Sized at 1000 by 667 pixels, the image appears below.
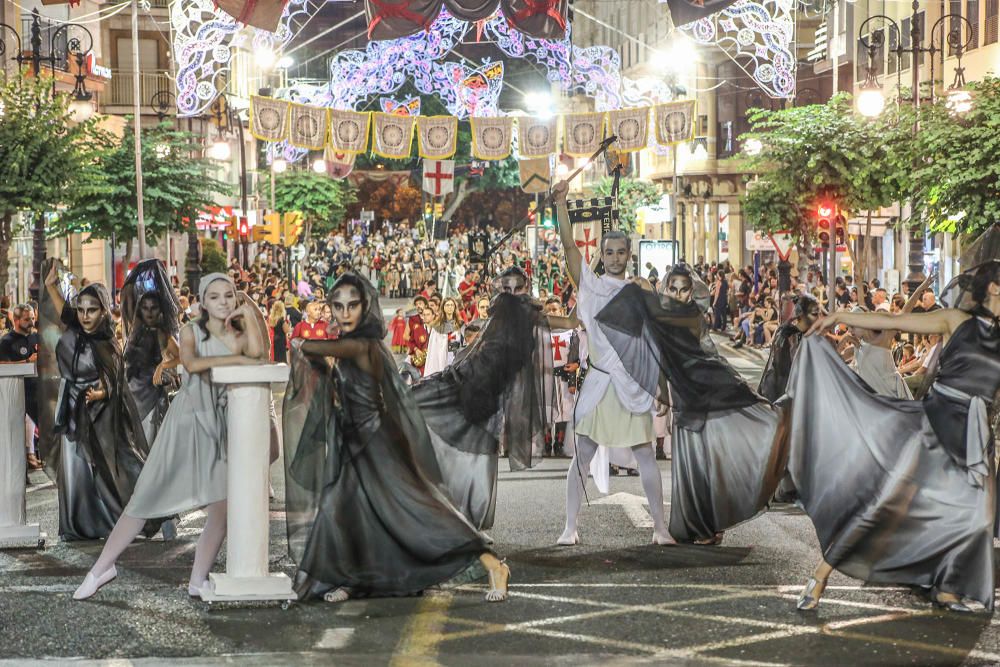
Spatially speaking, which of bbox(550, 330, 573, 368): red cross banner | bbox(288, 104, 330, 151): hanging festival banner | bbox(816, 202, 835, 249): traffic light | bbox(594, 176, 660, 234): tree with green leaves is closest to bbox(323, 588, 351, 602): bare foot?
bbox(550, 330, 573, 368): red cross banner

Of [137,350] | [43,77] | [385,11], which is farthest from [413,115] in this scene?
[137,350]

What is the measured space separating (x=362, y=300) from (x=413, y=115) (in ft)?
71.5

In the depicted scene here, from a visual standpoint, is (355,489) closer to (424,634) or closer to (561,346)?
(424,634)

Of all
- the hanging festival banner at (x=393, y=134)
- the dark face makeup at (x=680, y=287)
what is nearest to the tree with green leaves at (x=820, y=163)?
the hanging festival banner at (x=393, y=134)

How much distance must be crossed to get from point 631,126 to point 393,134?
4.20 meters

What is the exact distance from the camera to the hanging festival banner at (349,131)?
28688mm

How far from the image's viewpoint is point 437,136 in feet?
100

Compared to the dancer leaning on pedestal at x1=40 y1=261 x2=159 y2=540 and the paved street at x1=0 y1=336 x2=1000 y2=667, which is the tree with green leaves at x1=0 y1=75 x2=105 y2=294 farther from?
the paved street at x1=0 y1=336 x2=1000 y2=667

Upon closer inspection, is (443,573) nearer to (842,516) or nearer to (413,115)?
(842,516)

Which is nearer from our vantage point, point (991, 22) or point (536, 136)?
point (536, 136)

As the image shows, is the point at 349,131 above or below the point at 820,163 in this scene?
above

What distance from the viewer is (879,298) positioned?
2594 cm

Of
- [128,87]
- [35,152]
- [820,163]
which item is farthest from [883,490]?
[128,87]

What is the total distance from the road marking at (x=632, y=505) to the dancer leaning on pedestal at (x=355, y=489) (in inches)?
121
